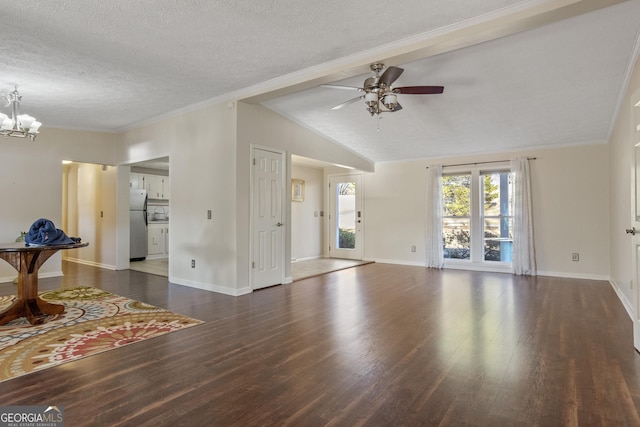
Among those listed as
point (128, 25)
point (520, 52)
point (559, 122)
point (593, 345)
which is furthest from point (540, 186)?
point (128, 25)

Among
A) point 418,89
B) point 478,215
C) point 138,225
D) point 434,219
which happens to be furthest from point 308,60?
point 138,225

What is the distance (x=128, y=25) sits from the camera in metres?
2.94

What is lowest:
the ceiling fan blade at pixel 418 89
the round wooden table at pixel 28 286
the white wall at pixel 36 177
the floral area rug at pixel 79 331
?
the floral area rug at pixel 79 331

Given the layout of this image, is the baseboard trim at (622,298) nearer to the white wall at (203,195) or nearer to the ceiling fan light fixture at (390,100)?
the ceiling fan light fixture at (390,100)

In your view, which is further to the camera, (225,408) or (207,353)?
(207,353)

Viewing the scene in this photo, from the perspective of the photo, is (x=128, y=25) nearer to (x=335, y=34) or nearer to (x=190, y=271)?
(x=335, y=34)

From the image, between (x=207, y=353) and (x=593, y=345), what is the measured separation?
3.05m

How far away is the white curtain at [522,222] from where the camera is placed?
6.15 metres

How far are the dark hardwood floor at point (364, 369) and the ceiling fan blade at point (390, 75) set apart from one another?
2342 mm

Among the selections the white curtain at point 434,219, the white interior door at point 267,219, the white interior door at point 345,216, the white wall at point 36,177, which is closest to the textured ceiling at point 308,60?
the white wall at point 36,177

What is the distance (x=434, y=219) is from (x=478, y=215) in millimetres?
815

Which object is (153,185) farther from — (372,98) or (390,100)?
(390,100)

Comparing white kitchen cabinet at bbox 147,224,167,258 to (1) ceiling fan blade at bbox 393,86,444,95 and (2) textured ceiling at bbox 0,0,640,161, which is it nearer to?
(2) textured ceiling at bbox 0,0,640,161

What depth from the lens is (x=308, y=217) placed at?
8.59 m
